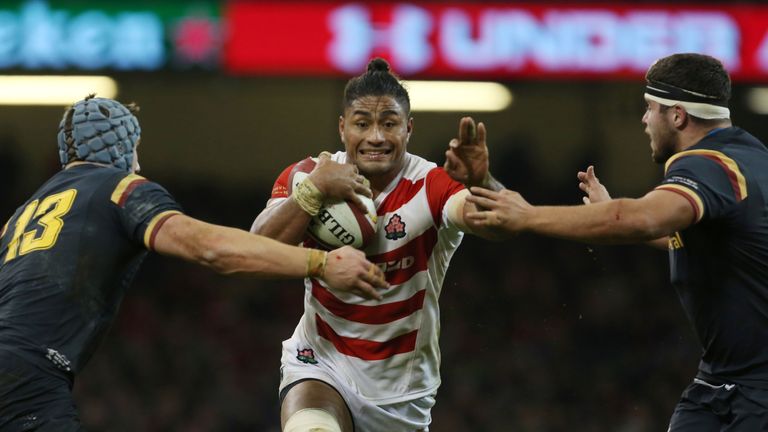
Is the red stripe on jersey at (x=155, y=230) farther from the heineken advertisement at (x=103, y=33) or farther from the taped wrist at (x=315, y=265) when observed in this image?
the heineken advertisement at (x=103, y=33)

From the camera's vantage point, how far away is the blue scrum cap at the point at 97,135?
4.94 m

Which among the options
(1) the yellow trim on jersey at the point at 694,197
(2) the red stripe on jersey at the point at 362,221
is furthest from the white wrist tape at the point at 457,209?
(1) the yellow trim on jersey at the point at 694,197

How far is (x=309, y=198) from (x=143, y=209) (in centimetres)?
86

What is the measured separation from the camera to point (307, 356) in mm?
5605

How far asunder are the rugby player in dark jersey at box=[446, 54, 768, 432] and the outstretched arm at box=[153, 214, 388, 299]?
2.35 feet

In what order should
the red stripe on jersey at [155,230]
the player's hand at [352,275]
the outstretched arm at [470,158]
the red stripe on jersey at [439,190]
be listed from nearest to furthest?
the player's hand at [352,275]
the red stripe on jersey at [155,230]
the outstretched arm at [470,158]
the red stripe on jersey at [439,190]

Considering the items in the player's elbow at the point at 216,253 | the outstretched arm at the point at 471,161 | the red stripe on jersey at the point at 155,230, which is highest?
the outstretched arm at the point at 471,161

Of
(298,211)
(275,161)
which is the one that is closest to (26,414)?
(298,211)

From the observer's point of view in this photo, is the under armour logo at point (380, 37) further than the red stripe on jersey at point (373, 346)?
Yes

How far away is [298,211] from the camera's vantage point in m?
5.07

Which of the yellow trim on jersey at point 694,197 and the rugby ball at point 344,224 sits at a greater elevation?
the yellow trim on jersey at point 694,197

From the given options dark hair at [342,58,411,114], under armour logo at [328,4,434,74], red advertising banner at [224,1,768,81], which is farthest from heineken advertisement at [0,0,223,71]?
dark hair at [342,58,411,114]

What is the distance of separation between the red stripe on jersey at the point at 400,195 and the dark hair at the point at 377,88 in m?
0.38

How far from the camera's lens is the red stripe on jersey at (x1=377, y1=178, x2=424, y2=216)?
5480 millimetres
